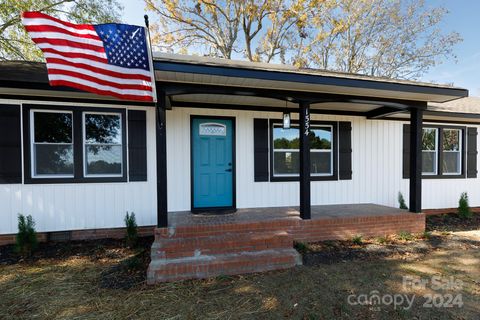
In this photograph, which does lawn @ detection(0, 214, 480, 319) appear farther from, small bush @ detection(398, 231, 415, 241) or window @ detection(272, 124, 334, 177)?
window @ detection(272, 124, 334, 177)

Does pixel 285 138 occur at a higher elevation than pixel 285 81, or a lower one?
lower

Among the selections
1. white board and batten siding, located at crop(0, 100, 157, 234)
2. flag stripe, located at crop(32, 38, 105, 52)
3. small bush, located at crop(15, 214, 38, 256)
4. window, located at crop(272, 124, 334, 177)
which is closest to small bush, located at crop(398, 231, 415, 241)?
window, located at crop(272, 124, 334, 177)

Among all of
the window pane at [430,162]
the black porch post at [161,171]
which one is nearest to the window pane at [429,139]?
the window pane at [430,162]

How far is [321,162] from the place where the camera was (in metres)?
6.00

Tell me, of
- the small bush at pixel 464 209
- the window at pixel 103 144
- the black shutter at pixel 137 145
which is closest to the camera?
the window at pixel 103 144

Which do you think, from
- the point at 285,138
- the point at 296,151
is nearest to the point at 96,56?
the point at 285,138

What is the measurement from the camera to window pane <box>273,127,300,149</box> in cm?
570

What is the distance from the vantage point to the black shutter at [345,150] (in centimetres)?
601

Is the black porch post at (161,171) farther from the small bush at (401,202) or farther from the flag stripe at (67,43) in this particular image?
the small bush at (401,202)

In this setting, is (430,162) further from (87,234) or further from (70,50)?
(87,234)

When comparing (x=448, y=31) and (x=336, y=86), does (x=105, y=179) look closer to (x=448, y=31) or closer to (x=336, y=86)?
(x=336, y=86)

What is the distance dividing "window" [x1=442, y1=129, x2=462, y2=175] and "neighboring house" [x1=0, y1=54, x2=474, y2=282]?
749 millimetres

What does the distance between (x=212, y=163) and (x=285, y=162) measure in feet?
5.77

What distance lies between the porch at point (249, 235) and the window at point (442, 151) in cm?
248
